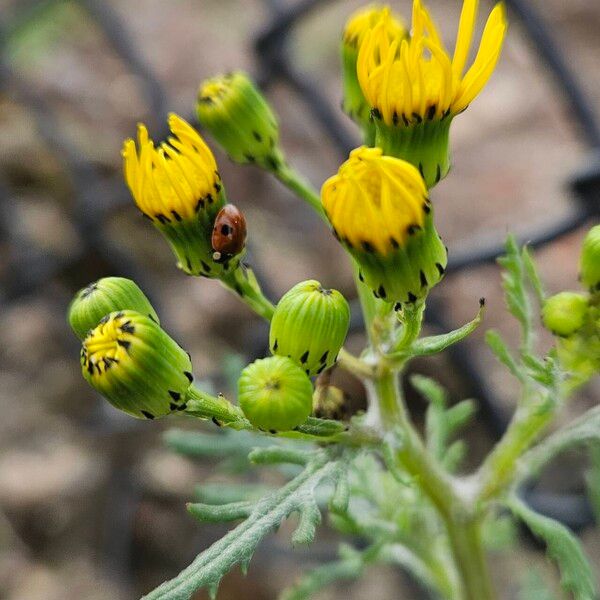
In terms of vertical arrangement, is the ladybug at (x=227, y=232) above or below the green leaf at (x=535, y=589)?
above

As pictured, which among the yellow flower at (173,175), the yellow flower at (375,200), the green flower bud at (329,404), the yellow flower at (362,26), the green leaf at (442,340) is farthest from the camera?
the yellow flower at (362,26)

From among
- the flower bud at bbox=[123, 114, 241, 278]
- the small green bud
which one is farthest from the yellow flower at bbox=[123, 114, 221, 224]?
the small green bud

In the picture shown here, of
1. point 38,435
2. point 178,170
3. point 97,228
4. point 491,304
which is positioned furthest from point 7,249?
point 178,170

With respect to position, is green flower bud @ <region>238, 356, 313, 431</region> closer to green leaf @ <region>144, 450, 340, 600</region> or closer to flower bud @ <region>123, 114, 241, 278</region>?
green leaf @ <region>144, 450, 340, 600</region>

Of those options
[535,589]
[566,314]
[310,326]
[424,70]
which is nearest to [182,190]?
[310,326]

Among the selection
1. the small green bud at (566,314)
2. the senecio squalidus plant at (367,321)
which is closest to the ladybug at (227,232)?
the senecio squalidus plant at (367,321)

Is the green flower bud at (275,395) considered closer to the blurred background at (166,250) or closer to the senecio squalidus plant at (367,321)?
the senecio squalidus plant at (367,321)
